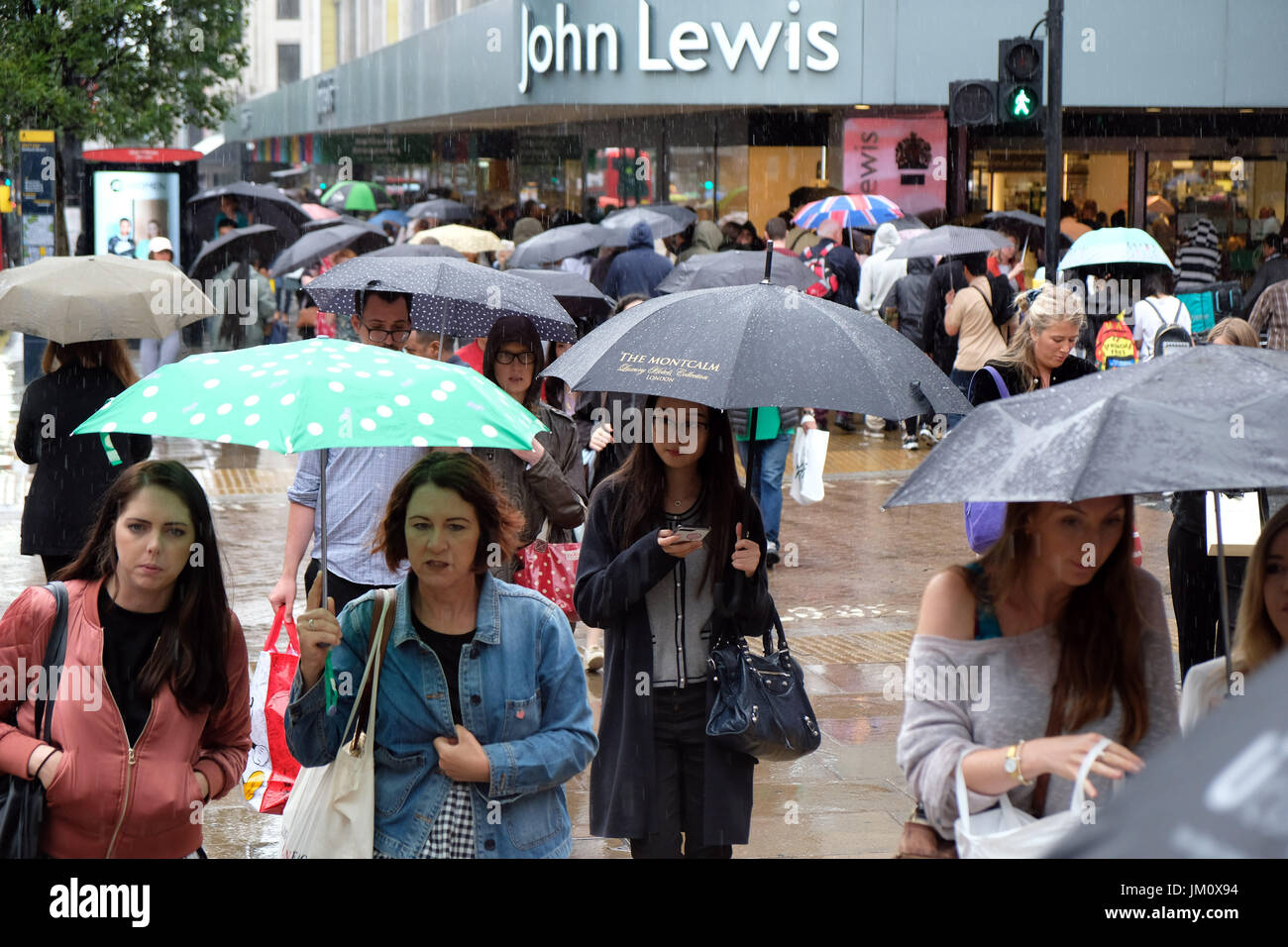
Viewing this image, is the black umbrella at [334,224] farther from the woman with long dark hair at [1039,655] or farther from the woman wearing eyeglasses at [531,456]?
the woman with long dark hair at [1039,655]

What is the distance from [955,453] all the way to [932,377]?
4.97ft

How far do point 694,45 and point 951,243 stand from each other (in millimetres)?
8392

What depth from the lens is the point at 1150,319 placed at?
12867 mm

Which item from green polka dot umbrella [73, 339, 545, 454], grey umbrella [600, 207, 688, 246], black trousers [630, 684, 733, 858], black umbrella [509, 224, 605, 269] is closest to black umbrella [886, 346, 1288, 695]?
green polka dot umbrella [73, 339, 545, 454]

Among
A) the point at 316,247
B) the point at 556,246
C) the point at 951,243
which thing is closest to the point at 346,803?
the point at 951,243

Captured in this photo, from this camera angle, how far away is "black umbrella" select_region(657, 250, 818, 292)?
9281 millimetres

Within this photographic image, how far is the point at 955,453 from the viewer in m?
3.23

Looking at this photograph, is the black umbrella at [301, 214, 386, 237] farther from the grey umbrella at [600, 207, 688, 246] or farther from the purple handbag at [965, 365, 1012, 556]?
the purple handbag at [965, 365, 1012, 556]

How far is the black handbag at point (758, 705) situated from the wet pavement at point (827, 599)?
1540 millimetres

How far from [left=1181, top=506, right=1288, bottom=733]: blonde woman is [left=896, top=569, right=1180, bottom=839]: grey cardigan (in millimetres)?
357

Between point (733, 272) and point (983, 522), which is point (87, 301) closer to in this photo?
point (983, 522)

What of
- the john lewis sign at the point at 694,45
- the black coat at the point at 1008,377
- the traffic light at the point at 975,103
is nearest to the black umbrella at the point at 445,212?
the john lewis sign at the point at 694,45
